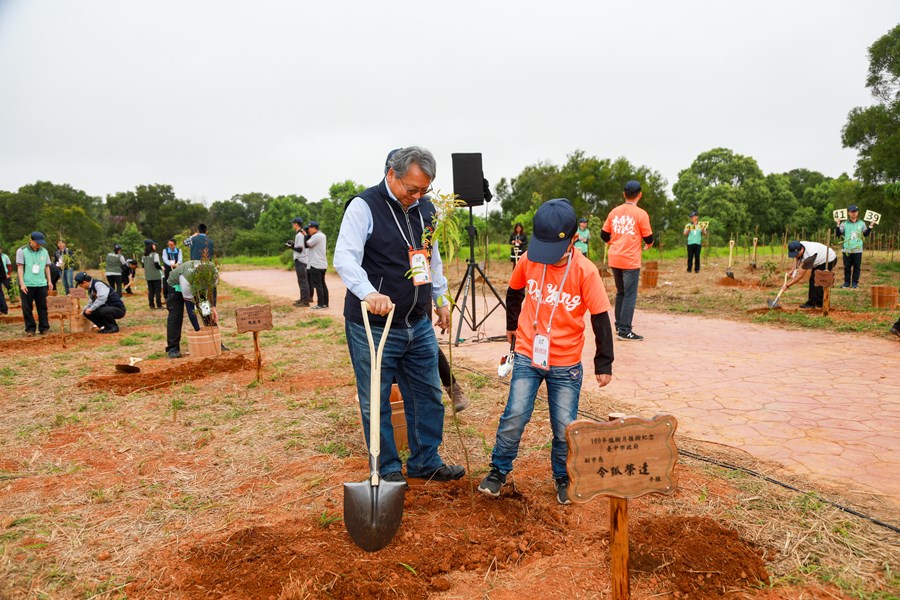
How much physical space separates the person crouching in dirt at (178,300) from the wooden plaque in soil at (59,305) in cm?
248

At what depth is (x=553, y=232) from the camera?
281 centimetres

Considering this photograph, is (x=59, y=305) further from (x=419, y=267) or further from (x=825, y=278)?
(x=825, y=278)

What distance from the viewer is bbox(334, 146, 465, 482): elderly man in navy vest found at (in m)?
2.84

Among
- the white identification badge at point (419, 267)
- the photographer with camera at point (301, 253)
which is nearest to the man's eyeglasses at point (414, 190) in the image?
the white identification badge at point (419, 267)

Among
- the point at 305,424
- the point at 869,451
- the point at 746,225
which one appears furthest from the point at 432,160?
the point at 746,225

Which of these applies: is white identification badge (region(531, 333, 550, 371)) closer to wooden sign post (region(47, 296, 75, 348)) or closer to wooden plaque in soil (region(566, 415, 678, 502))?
wooden plaque in soil (region(566, 415, 678, 502))

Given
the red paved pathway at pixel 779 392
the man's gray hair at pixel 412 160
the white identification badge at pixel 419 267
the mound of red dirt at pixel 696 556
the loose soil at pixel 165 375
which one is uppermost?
the man's gray hair at pixel 412 160

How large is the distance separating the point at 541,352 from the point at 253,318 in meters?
3.49

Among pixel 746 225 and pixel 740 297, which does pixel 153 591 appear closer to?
pixel 740 297

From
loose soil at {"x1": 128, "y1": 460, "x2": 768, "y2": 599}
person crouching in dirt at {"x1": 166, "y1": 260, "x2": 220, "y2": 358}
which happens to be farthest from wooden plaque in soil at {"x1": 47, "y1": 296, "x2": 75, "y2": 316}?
loose soil at {"x1": 128, "y1": 460, "x2": 768, "y2": 599}

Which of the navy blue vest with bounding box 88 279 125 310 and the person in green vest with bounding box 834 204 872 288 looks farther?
the person in green vest with bounding box 834 204 872 288

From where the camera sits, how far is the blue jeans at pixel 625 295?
22.9 feet

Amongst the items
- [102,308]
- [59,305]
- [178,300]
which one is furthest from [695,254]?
[59,305]

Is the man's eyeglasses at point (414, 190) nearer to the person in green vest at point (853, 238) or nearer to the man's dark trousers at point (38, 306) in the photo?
the man's dark trousers at point (38, 306)
